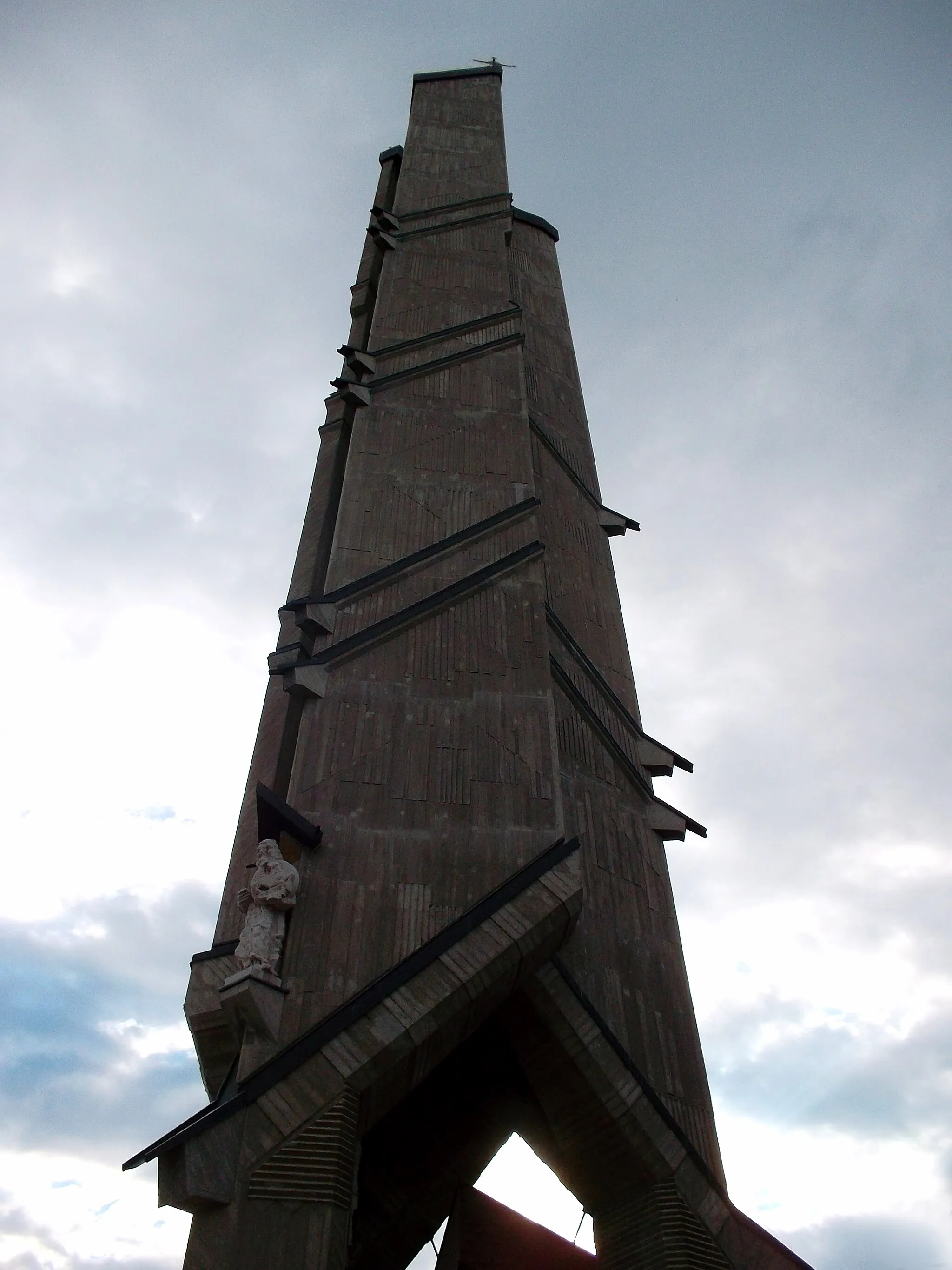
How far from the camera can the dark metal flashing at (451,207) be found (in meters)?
20.5

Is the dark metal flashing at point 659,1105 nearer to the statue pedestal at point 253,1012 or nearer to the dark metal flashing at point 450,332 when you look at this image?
the statue pedestal at point 253,1012

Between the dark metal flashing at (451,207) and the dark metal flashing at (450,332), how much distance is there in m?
3.36

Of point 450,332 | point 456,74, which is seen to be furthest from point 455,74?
point 450,332

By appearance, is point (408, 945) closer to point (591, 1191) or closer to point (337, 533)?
point (591, 1191)

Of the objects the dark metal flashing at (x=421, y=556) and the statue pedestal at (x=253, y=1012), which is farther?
the dark metal flashing at (x=421, y=556)

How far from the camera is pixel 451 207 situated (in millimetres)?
20766

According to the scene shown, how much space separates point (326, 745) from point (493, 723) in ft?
5.98

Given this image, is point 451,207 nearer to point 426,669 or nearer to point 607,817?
point 426,669

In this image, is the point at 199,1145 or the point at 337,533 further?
the point at 337,533

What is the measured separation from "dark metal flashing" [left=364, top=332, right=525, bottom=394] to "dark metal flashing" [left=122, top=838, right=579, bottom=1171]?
8.31 metres

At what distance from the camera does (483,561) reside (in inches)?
540

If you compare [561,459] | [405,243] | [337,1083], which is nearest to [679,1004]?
[337,1083]

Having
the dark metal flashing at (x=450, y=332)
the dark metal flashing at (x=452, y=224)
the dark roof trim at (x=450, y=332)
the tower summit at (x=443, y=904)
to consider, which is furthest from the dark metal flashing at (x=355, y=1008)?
the dark metal flashing at (x=452, y=224)

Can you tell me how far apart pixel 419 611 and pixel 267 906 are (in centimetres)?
430
